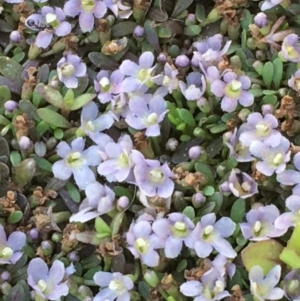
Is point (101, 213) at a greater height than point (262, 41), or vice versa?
point (262, 41)

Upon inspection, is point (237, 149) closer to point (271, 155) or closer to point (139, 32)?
point (271, 155)

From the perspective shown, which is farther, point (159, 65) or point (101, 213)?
point (159, 65)

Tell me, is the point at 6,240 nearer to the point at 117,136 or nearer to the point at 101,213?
the point at 101,213

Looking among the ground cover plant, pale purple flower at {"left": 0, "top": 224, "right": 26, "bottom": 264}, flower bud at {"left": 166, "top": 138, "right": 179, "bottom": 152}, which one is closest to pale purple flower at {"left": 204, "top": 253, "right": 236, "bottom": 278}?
the ground cover plant

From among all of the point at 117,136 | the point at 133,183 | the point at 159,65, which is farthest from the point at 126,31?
the point at 133,183

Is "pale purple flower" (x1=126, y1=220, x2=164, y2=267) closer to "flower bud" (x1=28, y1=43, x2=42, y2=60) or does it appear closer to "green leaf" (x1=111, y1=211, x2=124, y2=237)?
"green leaf" (x1=111, y1=211, x2=124, y2=237)
